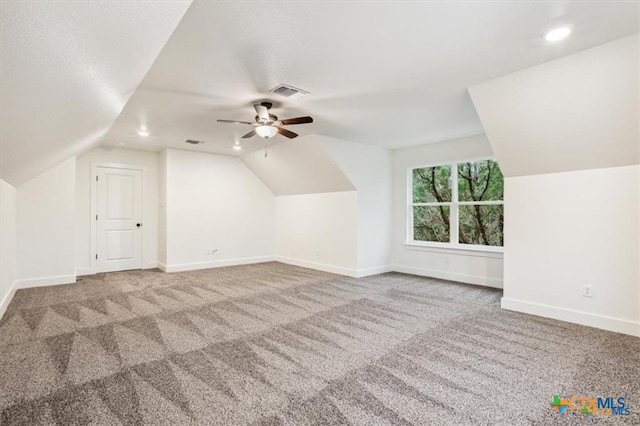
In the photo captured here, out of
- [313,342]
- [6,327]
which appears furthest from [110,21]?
[6,327]

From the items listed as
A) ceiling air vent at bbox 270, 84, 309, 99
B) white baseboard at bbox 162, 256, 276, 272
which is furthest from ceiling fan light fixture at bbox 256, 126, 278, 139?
white baseboard at bbox 162, 256, 276, 272

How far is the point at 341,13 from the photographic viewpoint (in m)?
2.11

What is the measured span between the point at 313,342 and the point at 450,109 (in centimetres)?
321

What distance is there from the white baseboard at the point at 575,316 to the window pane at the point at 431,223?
6.92 ft

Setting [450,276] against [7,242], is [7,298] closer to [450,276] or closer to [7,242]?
[7,242]

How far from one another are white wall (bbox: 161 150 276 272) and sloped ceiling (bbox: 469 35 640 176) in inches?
210

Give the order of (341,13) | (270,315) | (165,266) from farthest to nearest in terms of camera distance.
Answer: (165,266) → (270,315) → (341,13)

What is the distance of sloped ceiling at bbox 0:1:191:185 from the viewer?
1.16 metres

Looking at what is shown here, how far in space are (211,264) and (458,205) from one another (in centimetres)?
511

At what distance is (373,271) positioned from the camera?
617 cm

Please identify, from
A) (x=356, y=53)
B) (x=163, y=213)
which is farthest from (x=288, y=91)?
(x=163, y=213)

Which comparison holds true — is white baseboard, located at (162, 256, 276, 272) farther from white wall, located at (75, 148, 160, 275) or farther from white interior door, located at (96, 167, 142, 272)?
white interior door, located at (96, 167, 142, 272)

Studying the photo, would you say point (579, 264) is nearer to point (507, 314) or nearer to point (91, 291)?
point (507, 314)

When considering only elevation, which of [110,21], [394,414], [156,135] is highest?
[156,135]
